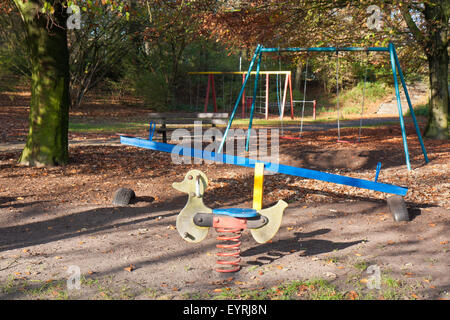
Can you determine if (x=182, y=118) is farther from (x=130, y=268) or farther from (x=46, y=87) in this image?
(x=130, y=268)

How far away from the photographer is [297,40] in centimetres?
1349

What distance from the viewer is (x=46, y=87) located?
802 cm

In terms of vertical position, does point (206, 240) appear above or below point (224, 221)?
below

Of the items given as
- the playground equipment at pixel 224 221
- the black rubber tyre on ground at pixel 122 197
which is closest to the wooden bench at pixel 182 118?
the black rubber tyre on ground at pixel 122 197

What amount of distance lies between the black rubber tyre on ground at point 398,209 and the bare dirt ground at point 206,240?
9 cm

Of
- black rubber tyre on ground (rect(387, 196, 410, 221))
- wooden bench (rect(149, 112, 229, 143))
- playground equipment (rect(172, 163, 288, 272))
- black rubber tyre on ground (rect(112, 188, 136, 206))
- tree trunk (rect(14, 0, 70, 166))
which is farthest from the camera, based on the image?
wooden bench (rect(149, 112, 229, 143))

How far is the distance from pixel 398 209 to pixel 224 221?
265 cm

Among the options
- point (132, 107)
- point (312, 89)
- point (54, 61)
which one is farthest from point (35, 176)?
point (312, 89)

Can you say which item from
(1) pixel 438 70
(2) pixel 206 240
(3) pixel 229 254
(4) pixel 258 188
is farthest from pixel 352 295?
(1) pixel 438 70

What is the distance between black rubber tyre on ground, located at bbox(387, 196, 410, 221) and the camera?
5.71 m

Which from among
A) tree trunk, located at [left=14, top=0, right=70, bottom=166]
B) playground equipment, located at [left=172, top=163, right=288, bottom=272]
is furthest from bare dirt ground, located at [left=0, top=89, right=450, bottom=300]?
tree trunk, located at [left=14, top=0, right=70, bottom=166]

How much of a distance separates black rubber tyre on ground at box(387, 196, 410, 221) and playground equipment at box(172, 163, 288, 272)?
2163mm

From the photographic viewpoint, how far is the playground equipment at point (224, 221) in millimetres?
4066

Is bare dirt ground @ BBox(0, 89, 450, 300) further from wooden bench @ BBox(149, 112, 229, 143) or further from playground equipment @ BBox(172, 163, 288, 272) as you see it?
wooden bench @ BBox(149, 112, 229, 143)
